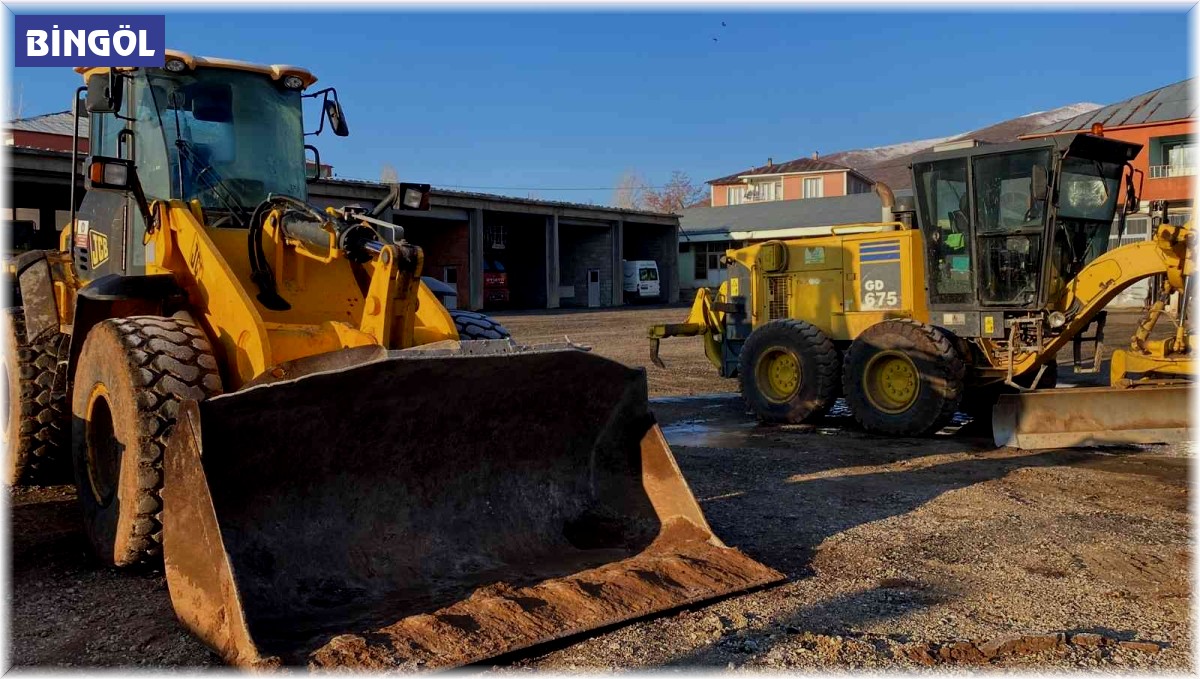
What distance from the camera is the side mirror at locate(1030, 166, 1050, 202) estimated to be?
8.88 meters

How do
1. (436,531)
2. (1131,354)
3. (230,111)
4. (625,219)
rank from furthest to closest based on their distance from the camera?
(625,219) → (1131,354) → (230,111) → (436,531)

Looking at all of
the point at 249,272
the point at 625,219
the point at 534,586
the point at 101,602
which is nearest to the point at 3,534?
the point at 101,602

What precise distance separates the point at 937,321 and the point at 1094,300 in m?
1.51

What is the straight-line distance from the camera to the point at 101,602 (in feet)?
13.9

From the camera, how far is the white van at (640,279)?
135 ft

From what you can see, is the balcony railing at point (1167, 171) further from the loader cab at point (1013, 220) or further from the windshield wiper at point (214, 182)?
the windshield wiper at point (214, 182)

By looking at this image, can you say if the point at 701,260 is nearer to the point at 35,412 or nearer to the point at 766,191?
the point at 766,191

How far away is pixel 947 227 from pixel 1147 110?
27039mm

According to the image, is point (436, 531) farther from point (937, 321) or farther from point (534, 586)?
point (937, 321)

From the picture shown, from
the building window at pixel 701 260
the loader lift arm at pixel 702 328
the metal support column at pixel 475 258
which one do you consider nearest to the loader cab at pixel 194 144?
the loader lift arm at pixel 702 328

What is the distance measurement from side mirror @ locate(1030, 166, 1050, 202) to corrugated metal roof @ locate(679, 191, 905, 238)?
32.2 metres

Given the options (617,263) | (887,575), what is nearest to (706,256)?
(617,263)

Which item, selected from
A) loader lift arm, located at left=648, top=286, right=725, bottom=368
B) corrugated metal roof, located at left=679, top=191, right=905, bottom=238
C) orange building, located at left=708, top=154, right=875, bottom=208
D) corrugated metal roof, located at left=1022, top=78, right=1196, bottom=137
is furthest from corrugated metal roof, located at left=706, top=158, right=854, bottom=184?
loader lift arm, located at left=648, top=286, right=725, bottom=368

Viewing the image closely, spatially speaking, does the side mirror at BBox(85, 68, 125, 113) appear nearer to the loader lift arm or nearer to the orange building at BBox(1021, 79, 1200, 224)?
the loader lift arm
